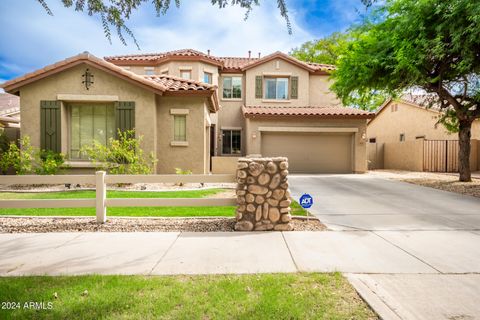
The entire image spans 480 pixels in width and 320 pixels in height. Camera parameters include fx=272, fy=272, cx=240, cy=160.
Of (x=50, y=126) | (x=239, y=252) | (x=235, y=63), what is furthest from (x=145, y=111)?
(x=235, y=63)

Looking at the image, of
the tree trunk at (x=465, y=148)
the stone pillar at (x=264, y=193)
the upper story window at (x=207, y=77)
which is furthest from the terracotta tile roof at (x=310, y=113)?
the stone pillar at (x=264, y=193)

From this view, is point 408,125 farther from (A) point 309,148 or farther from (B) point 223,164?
(B) point 223,164

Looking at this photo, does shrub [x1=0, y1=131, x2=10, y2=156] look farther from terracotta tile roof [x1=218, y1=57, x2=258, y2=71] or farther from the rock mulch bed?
terracotta tile roof [x1=218, y1=57, x2=258, y2=71]

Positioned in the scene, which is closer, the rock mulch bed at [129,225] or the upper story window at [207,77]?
the rock mulch bed at [129,225]

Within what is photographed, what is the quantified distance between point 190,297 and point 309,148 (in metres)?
15.2

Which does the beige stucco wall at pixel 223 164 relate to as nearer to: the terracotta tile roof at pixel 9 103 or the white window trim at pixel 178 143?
the white window trim at pixel 178 143

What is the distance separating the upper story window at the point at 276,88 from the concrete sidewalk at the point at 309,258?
15.3m

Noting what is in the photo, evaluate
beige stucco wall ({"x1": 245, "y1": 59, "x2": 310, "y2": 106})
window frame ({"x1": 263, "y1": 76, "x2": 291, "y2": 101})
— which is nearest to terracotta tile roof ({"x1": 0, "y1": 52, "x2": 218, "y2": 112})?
beige stucco wall ({"x1": 245, "y1": 59, "x2": 310, "y2": 106})

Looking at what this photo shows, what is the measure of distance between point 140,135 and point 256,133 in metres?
7.66

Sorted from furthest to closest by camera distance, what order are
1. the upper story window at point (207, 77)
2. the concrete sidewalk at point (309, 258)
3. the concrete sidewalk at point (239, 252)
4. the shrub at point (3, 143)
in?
1. the upper story window at point (207, 77)
2. the shrub at point (3, 143)
3. the concrete sidewalk at point (239, 252)
4. the concrete sidewalk at point (309, 258)

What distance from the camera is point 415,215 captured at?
20.6ft

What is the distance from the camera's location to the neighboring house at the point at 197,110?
10656 mm

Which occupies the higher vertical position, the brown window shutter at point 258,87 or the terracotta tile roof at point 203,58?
the terracotta tile roof at point 203,58

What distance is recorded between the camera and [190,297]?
109 inches
